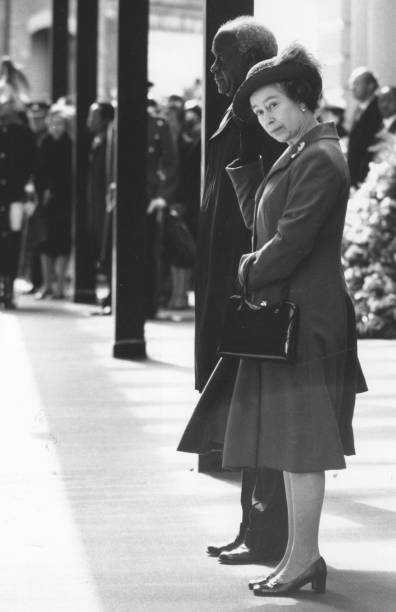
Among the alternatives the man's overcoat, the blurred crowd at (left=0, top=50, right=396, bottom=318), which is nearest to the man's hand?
the blurred crowd at (left=0, top=50, right=396, bottom=318)

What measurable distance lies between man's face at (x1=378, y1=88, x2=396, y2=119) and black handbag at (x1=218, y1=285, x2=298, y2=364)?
8609 millimetres

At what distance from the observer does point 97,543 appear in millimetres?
5469

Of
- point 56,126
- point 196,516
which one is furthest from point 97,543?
point 56,126

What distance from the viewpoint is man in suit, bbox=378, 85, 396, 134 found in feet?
42.7

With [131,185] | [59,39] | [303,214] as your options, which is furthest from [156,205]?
[303,214]

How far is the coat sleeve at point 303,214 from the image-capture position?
452 centimetres

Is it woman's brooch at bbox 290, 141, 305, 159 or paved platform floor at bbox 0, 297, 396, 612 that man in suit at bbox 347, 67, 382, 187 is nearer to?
paved platform floor at bbox 0, 297, 396, 612

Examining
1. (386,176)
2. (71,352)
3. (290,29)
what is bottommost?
(71,352)

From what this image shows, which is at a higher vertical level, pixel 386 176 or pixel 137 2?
pixel 137 2

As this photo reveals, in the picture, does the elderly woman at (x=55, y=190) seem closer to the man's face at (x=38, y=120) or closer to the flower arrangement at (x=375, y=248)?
the man's face at (x=38, y=120)

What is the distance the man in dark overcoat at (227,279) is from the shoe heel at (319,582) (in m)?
0.45

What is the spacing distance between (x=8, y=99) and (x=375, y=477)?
9845 mm

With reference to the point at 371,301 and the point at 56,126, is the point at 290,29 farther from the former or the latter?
the point at 56,126

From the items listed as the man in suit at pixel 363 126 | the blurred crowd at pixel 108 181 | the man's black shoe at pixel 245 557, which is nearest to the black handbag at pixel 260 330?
the man's black shoe at pixel 245 557
